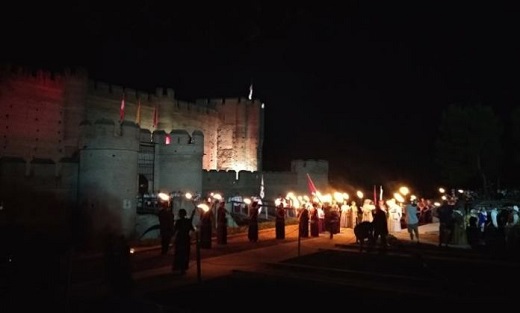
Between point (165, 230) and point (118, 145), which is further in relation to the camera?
point (118, 145)

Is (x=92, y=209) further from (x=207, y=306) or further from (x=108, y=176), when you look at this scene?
(x=207, y=306)

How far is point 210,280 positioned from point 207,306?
2.27m

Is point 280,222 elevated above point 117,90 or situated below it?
below

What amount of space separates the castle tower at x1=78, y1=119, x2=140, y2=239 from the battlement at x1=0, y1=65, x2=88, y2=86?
41.8ft

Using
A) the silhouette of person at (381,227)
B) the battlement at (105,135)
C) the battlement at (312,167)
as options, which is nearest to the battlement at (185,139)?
the battlement at (105,135)

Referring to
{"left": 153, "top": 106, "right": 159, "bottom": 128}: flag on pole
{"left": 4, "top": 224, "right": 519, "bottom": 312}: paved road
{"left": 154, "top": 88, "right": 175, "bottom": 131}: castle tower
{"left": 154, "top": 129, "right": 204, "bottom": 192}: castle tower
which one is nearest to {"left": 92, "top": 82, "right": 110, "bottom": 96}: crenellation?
{"left": 153, "top": 106, "right": 159, "bottom": 128}: flag on pole

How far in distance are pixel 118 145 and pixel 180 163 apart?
7.15 meters

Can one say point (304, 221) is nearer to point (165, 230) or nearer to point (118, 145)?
point (165, 230)

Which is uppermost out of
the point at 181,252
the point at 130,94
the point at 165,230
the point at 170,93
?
the point at 170,93

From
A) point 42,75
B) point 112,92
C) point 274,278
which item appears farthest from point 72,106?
point 274,278

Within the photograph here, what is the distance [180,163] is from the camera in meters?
29.2

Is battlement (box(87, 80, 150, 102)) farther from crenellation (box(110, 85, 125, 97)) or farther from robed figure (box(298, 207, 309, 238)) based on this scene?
→ robed figure (box(298, 207, 309, 238))

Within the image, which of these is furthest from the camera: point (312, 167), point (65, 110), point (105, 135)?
point (312, 167)

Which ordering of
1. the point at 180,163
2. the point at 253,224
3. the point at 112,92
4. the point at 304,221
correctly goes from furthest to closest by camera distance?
the point at 112,92 < the point at 180,163 < the point at 304,221 < the point at 253,224
